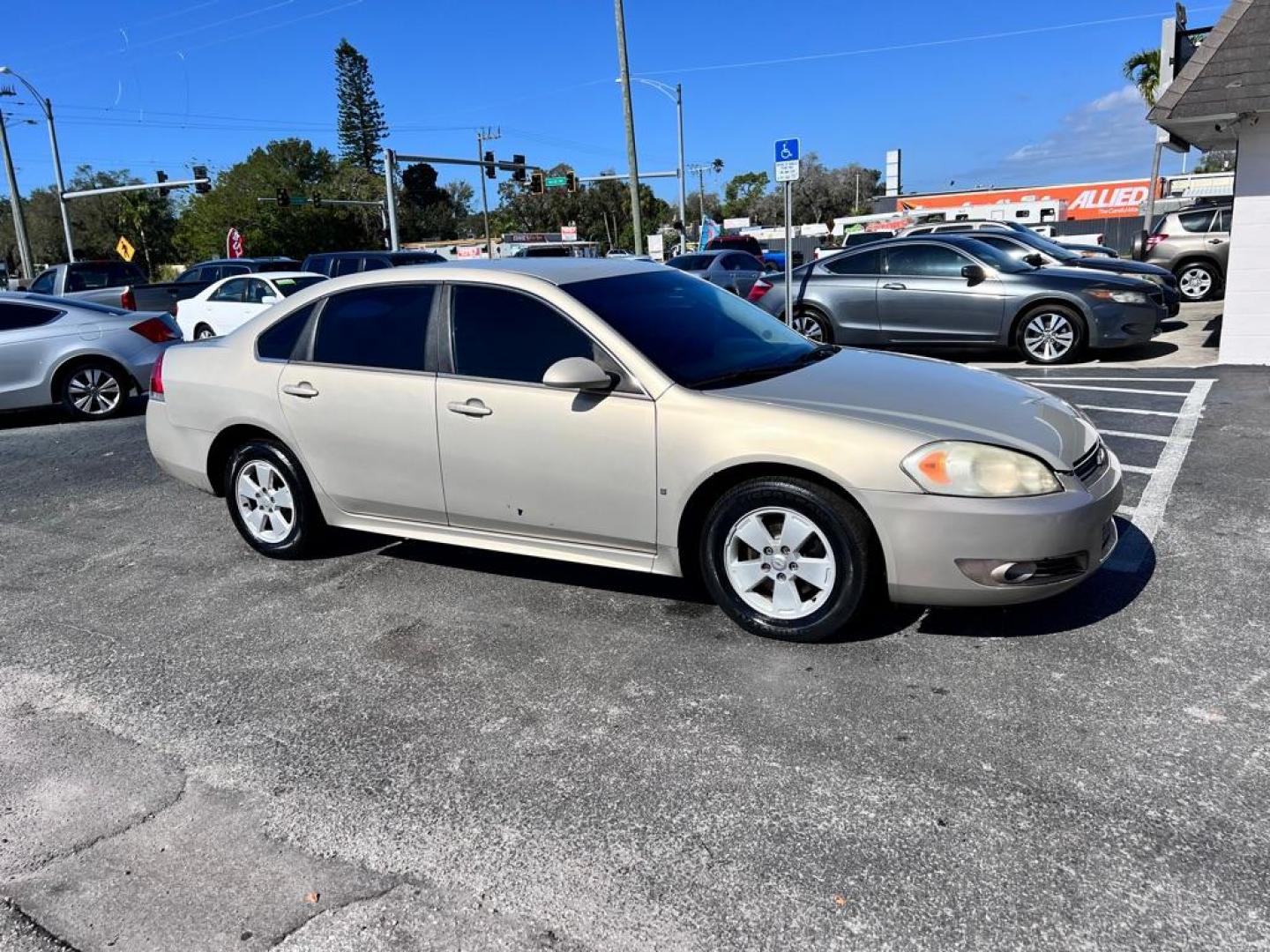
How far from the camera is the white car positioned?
50.0 ft

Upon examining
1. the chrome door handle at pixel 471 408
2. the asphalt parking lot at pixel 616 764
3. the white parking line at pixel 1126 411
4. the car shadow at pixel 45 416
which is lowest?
the asphalt parking lot at pixel 616 764

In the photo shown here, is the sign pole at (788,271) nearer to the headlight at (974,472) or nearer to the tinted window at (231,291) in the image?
the headlight at (974,472)

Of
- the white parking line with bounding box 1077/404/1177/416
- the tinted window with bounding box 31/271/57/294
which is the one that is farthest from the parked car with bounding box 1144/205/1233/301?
the tinted window with bounding box 31/271/57/294

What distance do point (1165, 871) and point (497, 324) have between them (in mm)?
3296

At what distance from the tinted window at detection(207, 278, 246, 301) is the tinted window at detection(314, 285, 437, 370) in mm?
12047

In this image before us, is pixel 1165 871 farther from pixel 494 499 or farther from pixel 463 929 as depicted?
pixel 494 499

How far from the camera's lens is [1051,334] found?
36.2ft

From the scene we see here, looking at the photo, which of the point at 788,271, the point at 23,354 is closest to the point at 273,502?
the point at 23,354

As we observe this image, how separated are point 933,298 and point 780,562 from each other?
843 centimetres

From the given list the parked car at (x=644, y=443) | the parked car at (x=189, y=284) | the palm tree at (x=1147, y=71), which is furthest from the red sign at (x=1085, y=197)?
the parked car at (x=644, y=443)

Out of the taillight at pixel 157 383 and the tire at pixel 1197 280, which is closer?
the taillight at pixel 157 383

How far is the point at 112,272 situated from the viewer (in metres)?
19.4

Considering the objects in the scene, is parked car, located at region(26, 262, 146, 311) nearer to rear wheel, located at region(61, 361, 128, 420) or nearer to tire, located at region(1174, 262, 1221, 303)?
rear wheel, located at region(61, 361, 128, 420)

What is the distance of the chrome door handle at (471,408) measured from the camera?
4.36m
